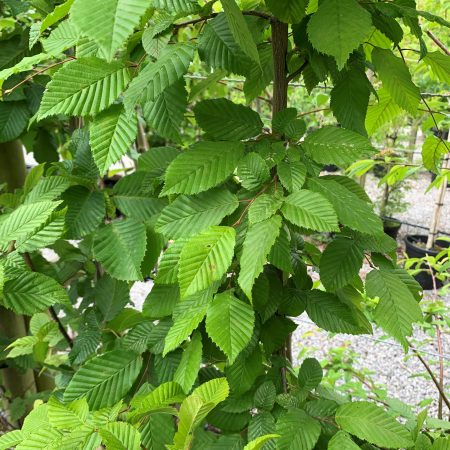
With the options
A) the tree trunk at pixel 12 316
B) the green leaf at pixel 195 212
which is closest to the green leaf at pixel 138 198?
the green leaf at pixel 195 212

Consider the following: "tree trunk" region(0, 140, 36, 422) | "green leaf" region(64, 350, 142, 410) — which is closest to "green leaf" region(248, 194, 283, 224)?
"green leaf" region(64, 350, 142, 410)

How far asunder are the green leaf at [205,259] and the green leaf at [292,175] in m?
0.09

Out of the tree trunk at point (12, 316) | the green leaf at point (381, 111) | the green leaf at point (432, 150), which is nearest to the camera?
the green leaf at point (381, 111)

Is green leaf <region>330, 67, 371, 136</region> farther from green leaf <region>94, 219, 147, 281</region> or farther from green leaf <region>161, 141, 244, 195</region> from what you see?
green leaf <region>94, 219, 147, 281</region>

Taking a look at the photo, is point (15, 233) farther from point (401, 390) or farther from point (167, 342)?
point (401, 390)

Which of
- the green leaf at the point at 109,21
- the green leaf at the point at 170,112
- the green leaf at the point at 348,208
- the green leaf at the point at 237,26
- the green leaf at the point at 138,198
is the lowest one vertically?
the green leaf at the point at 138,198

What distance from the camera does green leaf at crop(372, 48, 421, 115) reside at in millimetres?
628

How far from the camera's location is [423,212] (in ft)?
16.5

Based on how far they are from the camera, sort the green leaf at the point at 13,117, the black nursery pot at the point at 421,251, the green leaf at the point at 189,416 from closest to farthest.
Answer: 1. the green leaf at the point at 189,416
2. the green leaf at the point at 13,117
3. the black nursery pot at the point at 421,251

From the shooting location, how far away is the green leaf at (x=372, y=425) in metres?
0.55

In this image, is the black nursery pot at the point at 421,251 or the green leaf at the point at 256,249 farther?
the black nursery pot at the point at 421,251

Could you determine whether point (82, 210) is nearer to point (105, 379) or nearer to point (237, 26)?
point (105, 379)

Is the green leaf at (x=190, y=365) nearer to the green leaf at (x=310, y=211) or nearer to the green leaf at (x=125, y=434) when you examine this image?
the green leaf at (x=125, y=434)

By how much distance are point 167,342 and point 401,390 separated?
7.85 feet
